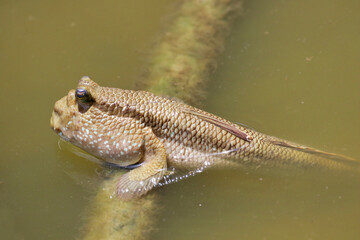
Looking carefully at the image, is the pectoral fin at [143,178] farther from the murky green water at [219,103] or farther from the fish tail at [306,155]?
the fish tail at [306,155]

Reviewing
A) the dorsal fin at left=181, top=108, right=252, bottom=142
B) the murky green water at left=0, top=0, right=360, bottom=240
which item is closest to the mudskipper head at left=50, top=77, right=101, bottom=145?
the murky green water at left=0, top=0, right=360, bottom=240

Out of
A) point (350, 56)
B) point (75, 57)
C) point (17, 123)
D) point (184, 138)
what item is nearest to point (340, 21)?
point (350, 56)

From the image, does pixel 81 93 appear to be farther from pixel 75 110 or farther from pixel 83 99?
pixel 75 110

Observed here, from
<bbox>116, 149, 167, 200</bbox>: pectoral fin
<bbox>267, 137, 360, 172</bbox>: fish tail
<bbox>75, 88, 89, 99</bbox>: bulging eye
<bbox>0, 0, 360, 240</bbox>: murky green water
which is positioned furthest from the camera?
<bbox>267, 137, 360, 172</bbox>: fish tail

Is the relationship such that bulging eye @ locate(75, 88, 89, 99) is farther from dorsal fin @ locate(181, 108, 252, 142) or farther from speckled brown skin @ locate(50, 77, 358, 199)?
dorsal fin @ locate(181, 108, 252, 142)

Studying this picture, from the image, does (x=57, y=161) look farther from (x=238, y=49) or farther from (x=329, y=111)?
(x=329, y=111)

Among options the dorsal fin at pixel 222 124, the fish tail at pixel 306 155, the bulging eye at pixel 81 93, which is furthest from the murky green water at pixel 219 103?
the bulging eye at pixel 81 93
